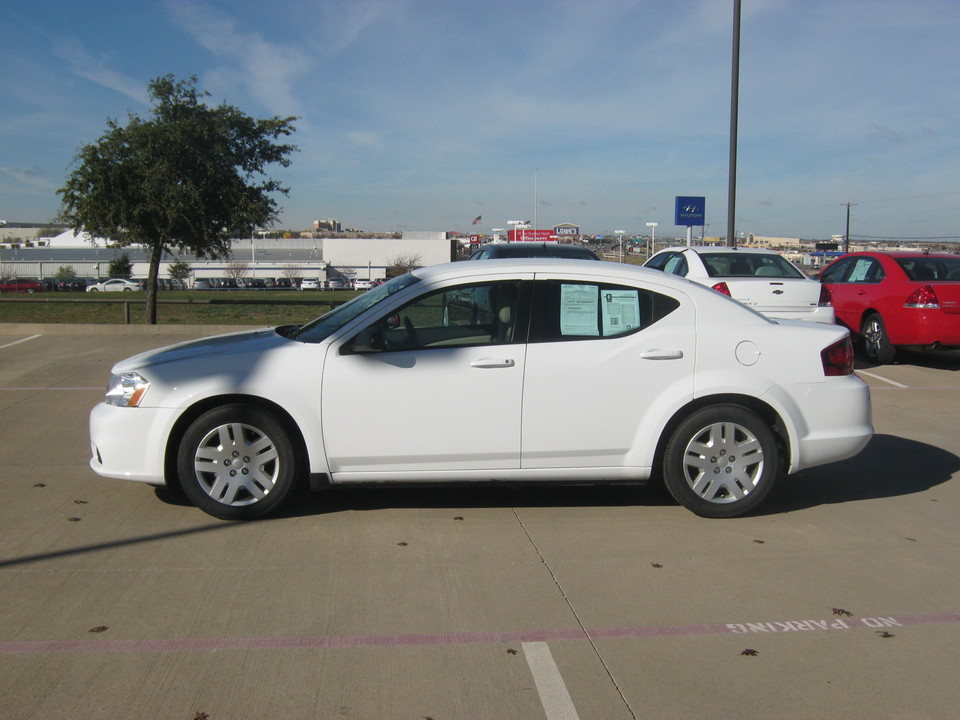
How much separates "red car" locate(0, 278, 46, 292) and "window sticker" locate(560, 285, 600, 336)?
56957 mm

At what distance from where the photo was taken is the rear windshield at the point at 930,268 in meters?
11.6

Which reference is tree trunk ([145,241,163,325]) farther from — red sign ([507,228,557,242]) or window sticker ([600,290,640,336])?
window sticker ([600,290,640,336])

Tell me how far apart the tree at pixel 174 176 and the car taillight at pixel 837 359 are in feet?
60.2

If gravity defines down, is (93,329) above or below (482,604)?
above

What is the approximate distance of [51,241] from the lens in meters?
103

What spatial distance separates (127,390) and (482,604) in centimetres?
258

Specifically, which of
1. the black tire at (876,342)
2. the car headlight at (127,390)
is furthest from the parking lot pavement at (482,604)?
the black tire at (876,342)

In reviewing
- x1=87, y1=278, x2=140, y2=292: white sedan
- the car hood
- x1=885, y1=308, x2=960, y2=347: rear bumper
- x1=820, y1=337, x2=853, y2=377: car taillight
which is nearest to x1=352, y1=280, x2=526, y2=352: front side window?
the car hood

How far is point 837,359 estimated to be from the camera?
5469 mm

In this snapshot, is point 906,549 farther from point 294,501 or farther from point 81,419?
point 81,419

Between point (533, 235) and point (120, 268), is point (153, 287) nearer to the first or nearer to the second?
point (533, 235)

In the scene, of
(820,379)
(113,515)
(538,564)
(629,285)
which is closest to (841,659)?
(538,564)

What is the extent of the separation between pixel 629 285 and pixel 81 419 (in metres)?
5.53

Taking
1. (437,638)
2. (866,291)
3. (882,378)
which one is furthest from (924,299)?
(437,638)
